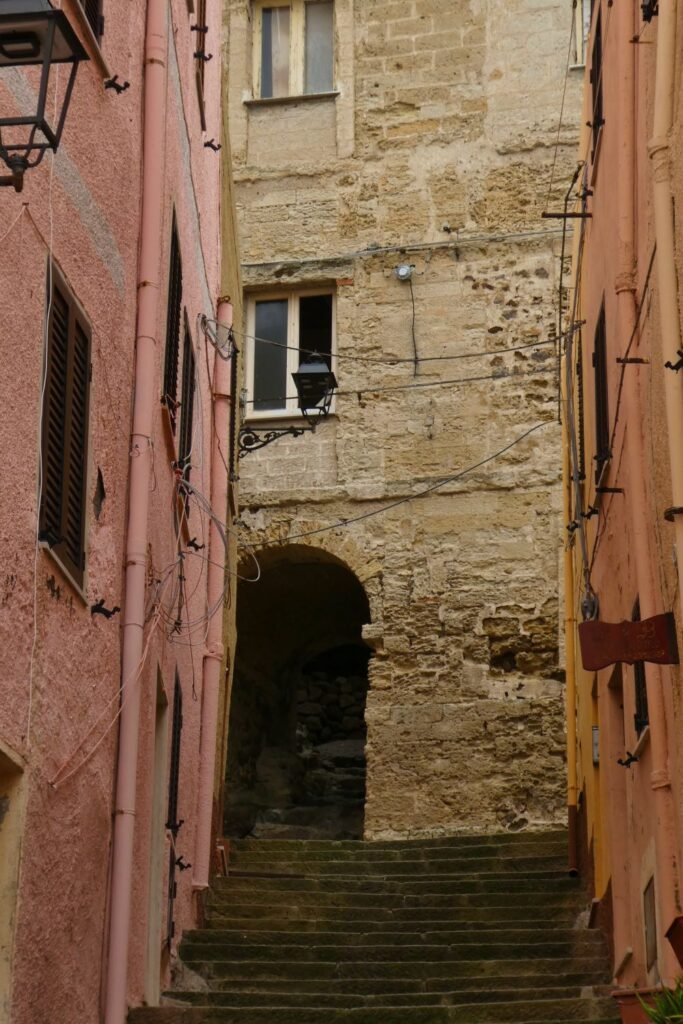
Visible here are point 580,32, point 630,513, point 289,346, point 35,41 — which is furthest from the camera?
point 580,32

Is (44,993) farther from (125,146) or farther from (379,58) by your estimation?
(379,58)

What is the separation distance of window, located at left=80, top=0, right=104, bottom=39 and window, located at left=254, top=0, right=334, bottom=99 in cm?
1122

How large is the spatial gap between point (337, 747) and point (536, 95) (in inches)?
317

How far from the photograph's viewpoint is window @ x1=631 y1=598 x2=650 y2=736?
955cm

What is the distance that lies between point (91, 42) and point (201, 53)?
4397 mm

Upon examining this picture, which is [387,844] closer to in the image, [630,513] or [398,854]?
[398,854]

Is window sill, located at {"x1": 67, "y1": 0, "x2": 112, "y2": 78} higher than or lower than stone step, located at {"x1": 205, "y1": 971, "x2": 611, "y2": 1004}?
higher

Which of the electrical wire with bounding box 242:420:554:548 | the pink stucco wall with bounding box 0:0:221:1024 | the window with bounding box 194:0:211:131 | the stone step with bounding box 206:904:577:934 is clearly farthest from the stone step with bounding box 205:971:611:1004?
the electrical wire with bounding box 242:420:554:548

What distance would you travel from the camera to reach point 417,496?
17.9 metres

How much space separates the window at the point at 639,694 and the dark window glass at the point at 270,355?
348 inches

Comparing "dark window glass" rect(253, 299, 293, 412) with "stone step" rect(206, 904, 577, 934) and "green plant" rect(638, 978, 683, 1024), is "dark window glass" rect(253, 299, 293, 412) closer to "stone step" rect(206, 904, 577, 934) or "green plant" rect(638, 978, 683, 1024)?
"stone step" rect(206, 904, 577, 934)

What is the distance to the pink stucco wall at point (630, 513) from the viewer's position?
8438mm

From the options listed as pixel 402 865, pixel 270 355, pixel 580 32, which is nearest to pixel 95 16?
pixel 402 865

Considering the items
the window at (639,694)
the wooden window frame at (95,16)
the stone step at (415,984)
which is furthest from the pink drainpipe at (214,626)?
the wooden window frame at (95,16)
